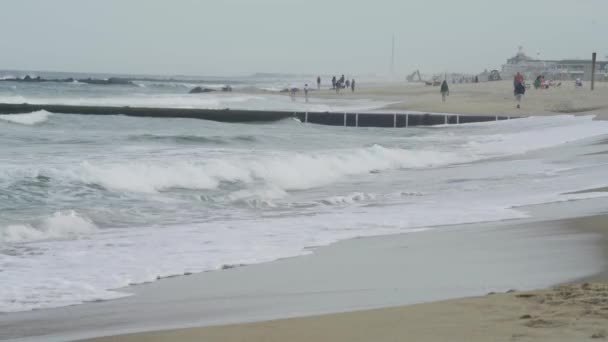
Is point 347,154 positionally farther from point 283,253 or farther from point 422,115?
point 422,115

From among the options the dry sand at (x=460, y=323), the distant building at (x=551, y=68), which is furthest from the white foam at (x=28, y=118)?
the distant building at (x=551, y=68)

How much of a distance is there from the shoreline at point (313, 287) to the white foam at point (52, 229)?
296 cm

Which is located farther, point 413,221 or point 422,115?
point 422,115

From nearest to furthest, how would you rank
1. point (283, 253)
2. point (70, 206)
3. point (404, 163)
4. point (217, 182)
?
point (283, 253), point (70, 206), point (217, 182), point (404, 163)

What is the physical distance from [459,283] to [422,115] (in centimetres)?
3255

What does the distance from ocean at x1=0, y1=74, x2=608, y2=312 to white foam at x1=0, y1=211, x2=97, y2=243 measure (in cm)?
2

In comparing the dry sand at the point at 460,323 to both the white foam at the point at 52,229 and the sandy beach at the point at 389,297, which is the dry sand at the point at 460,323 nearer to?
the sandy beach at the point at 389,297

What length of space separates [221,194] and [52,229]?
15.7 ft

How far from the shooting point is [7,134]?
92.3 ft

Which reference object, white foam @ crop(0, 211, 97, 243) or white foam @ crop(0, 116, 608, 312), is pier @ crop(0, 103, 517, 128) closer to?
white foam @ crop(0, 116, 608, 312)

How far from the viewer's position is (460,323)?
565 cm

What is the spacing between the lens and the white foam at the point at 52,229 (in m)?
10.7

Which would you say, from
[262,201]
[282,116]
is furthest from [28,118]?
[262,201]

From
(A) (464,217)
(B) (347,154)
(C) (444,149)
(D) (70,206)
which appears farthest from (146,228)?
(C) (444,149)
